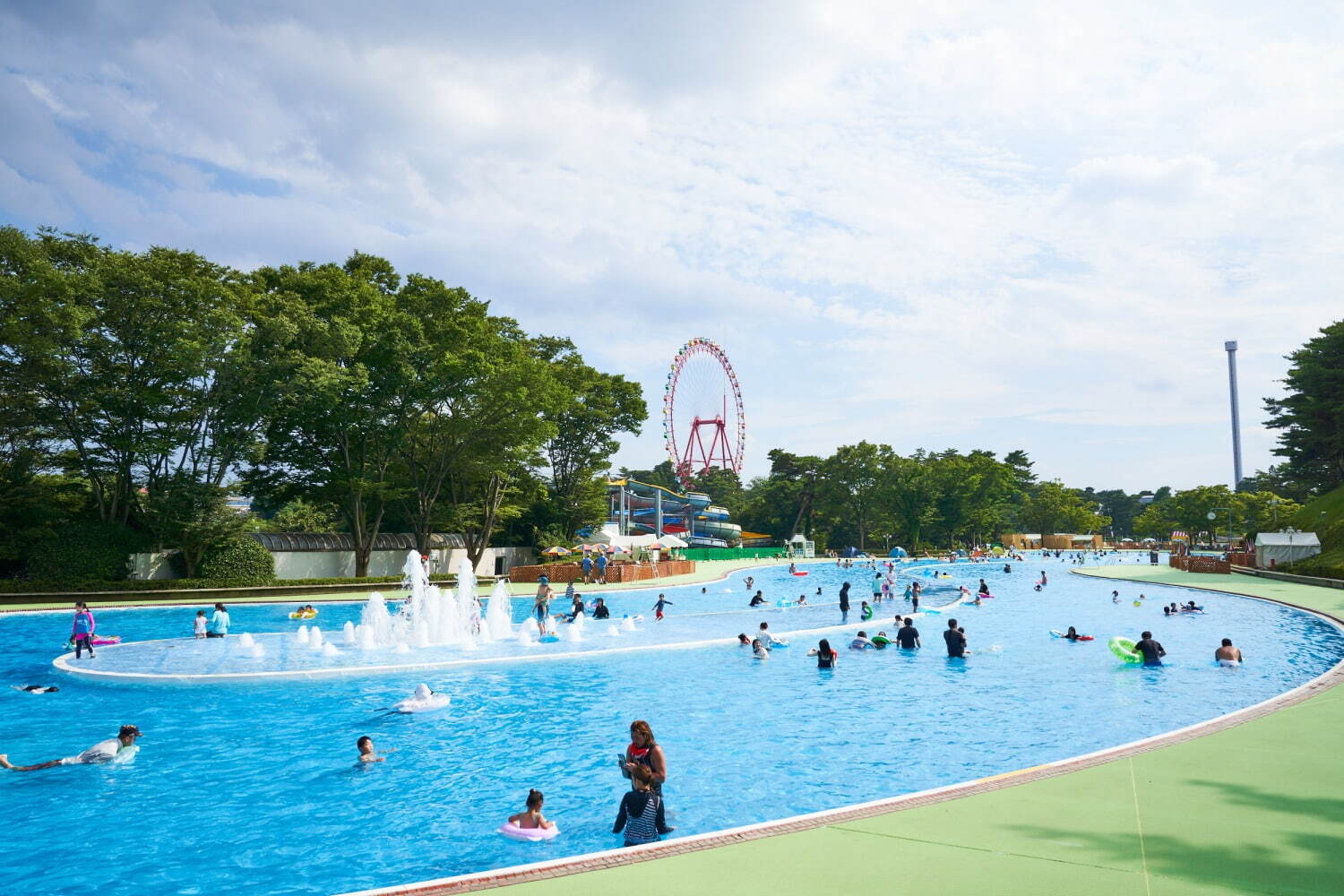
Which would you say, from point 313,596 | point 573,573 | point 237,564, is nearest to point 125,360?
point 237,564

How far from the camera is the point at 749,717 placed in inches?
749

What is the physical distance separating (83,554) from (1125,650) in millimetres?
48096

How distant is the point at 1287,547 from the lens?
188 feet

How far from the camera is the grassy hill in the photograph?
5093 centimetres

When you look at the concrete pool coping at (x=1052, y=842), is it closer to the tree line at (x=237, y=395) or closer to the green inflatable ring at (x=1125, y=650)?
the green inflatable ring at (x=1125, y=650)

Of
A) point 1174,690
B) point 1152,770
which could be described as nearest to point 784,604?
point 1174,690

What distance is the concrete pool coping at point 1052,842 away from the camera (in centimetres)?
750

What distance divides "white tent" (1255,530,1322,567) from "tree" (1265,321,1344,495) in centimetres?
1862

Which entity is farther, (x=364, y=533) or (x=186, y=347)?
(x=364, y=533)

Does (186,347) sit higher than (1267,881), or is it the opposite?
(186,347)

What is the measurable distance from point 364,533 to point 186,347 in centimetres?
2118

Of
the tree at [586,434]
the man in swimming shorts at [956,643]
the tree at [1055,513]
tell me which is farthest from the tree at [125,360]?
the tree at [1055,513]

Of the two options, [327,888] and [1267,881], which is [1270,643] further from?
[327,888]

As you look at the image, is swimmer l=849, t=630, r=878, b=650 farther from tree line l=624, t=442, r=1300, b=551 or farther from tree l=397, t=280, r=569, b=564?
tree line l=624, t=442, r=1300, b=551
